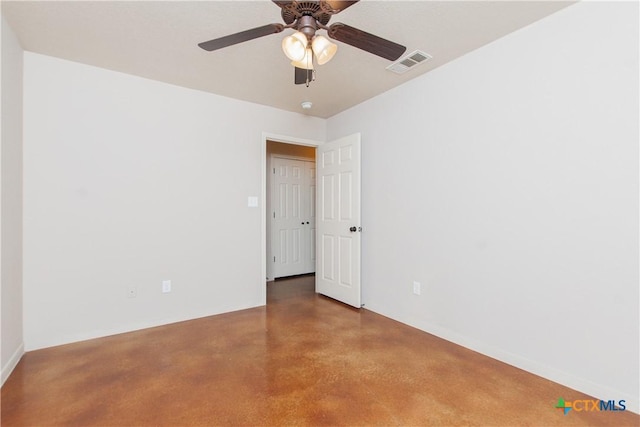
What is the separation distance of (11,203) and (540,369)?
3.90m

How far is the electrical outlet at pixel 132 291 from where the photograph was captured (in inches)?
111

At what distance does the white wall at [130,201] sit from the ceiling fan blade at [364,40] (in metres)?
2.08

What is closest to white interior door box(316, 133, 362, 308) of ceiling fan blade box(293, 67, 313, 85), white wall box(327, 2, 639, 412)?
white wall box(327, 2, 639, 412)

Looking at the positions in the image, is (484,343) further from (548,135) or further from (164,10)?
(164,10)

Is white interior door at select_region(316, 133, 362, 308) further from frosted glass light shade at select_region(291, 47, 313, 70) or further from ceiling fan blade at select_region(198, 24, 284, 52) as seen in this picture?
ceiling fan blade at select_region(198, 24, 284, 52)

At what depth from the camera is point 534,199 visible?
2068mm

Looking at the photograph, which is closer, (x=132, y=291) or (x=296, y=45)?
(x=296, y=45)

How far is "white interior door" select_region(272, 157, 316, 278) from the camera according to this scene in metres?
4.96

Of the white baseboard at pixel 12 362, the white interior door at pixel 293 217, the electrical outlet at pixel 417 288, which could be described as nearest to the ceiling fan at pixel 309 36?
the electrical outlet at pixel 417 288

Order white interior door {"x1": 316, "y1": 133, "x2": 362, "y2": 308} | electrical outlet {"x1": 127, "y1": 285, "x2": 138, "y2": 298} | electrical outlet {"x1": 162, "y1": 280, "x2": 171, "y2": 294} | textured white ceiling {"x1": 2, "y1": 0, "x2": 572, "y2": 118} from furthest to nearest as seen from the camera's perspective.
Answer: white interior door {"x1": 316, "y1": 133, "x2": 362, "y2": 308} < electrical outlet {"x1": 162, "y1": 280, "x2": 171, "y2": 294} < electrical outlet {"x1": 127, "y1": 285, "x2": 138, "y2": 298} < textured white ceiling {"x1": 2, "y1": 0, "x2": 572, "y2": 118}

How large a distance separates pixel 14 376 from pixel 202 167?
2158 millimetres

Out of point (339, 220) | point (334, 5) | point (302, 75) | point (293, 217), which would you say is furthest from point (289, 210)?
point (334, 5)

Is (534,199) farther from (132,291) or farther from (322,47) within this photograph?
(132,291)

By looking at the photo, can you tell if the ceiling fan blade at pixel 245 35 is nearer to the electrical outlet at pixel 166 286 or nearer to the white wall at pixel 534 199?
the white wall at pixel 534 199
